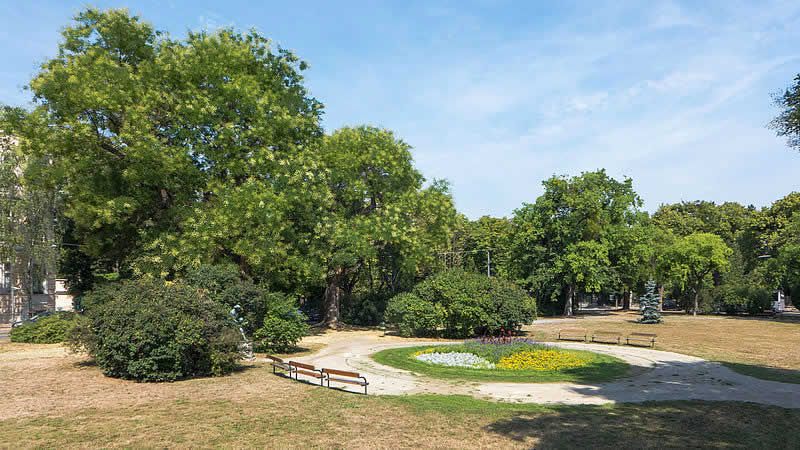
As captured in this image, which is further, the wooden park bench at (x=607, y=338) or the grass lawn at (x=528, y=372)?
the wooden park bench at (x=607, y=338)

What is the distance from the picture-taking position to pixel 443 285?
1019 inches

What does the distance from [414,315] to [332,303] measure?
10.2 metres

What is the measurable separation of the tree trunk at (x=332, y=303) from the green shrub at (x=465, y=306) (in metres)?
8.46

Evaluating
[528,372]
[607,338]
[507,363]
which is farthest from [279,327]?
[607,338]

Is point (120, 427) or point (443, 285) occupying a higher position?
point (443, 285)

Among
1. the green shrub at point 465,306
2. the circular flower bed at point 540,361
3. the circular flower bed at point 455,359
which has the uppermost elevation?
the green shrub at point 465,306

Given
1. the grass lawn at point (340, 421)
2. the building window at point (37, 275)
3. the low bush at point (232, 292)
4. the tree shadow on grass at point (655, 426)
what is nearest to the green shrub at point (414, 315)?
the low bush at point (232, 292)

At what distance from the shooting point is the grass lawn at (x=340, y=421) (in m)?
8.45

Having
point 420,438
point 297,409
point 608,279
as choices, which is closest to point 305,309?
point 608,279

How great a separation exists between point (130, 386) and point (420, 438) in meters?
9.09

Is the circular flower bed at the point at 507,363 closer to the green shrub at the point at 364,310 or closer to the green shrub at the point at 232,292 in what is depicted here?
the green shrub at the point at 232,292

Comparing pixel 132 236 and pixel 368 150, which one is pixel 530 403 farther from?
pixel 132 236

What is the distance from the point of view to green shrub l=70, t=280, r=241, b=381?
538 inches

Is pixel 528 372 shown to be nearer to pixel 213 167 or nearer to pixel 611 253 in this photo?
Result: pixel 213 167
